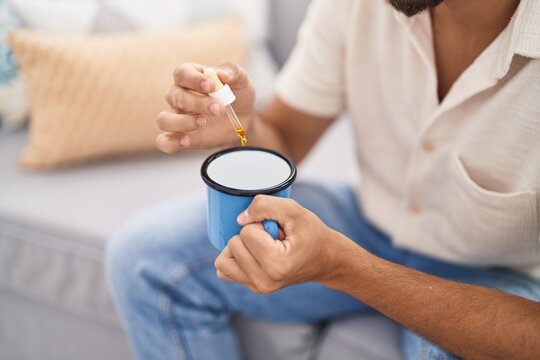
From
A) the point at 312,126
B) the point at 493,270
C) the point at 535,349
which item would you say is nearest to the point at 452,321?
the point at 535,349

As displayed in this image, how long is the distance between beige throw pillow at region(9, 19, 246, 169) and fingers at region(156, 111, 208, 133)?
0.56 meters

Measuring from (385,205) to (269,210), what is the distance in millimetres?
470

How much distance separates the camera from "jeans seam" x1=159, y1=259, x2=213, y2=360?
3.01 ft

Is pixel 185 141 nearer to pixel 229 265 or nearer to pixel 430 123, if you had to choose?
pixel 229 265

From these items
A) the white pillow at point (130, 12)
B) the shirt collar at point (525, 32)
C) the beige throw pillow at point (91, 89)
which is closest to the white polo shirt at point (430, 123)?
the shirt collar at point (525, 32)

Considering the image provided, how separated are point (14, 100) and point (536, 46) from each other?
Answer: 118cm

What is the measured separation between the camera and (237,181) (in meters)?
0.69

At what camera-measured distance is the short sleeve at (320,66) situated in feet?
3.19

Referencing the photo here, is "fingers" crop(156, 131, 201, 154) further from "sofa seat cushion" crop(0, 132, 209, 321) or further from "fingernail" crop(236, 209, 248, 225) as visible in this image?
"sofa seat cushion" crop(0, 132, 209, 321)

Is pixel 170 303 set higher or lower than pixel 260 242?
lower

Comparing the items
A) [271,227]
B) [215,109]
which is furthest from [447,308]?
[215,109]

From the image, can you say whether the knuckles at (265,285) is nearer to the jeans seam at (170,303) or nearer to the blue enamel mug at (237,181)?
the blue enamel mug at (237,181)

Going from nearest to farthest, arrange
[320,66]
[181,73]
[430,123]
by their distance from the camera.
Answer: [181,73]
[430,123]
[320,66]

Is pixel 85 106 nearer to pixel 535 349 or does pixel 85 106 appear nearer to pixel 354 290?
pixel 354 290
